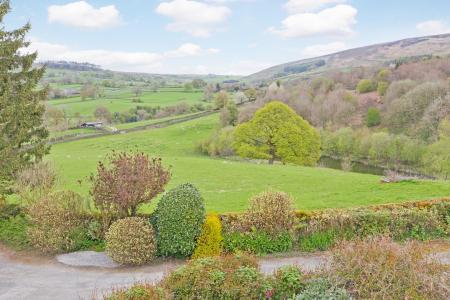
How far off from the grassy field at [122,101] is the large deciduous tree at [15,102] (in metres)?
89.2

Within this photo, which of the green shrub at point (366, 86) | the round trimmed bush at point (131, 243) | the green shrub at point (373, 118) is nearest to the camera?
the round trimmed bush at point (131, 243)

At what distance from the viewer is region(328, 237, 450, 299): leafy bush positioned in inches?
397

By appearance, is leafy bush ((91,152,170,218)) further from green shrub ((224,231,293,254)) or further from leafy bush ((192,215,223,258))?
green shrub ((224,231,293,254))

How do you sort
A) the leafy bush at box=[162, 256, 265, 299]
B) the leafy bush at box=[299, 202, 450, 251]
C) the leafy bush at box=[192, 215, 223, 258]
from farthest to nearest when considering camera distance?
the leafy bush at box=[299, 202, 450, 251]
the leafy bush at box=[192, 215, 223, 258]
the leafy bush at box=[162, 256, 265, 299]

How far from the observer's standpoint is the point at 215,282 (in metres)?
11.6

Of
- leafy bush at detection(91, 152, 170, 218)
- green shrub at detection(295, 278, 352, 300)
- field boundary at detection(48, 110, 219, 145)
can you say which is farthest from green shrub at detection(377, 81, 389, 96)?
green shrub at detection(295, 278, 352, 300)

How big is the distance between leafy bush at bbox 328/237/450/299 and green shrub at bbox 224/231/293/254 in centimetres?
564

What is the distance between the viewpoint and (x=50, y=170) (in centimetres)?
2236

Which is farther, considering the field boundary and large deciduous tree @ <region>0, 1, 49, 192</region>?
the field boundary

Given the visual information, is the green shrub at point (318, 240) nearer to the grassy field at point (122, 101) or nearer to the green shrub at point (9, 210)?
the green shrub at point (9, 210)

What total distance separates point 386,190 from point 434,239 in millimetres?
8024

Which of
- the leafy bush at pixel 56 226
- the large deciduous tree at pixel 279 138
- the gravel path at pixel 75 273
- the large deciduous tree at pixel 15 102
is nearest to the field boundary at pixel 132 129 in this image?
the large deciduous tree at pixel 279 138

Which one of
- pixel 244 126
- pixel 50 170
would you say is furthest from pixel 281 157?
pixel 50 170

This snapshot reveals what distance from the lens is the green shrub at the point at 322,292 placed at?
1038 centimetres
